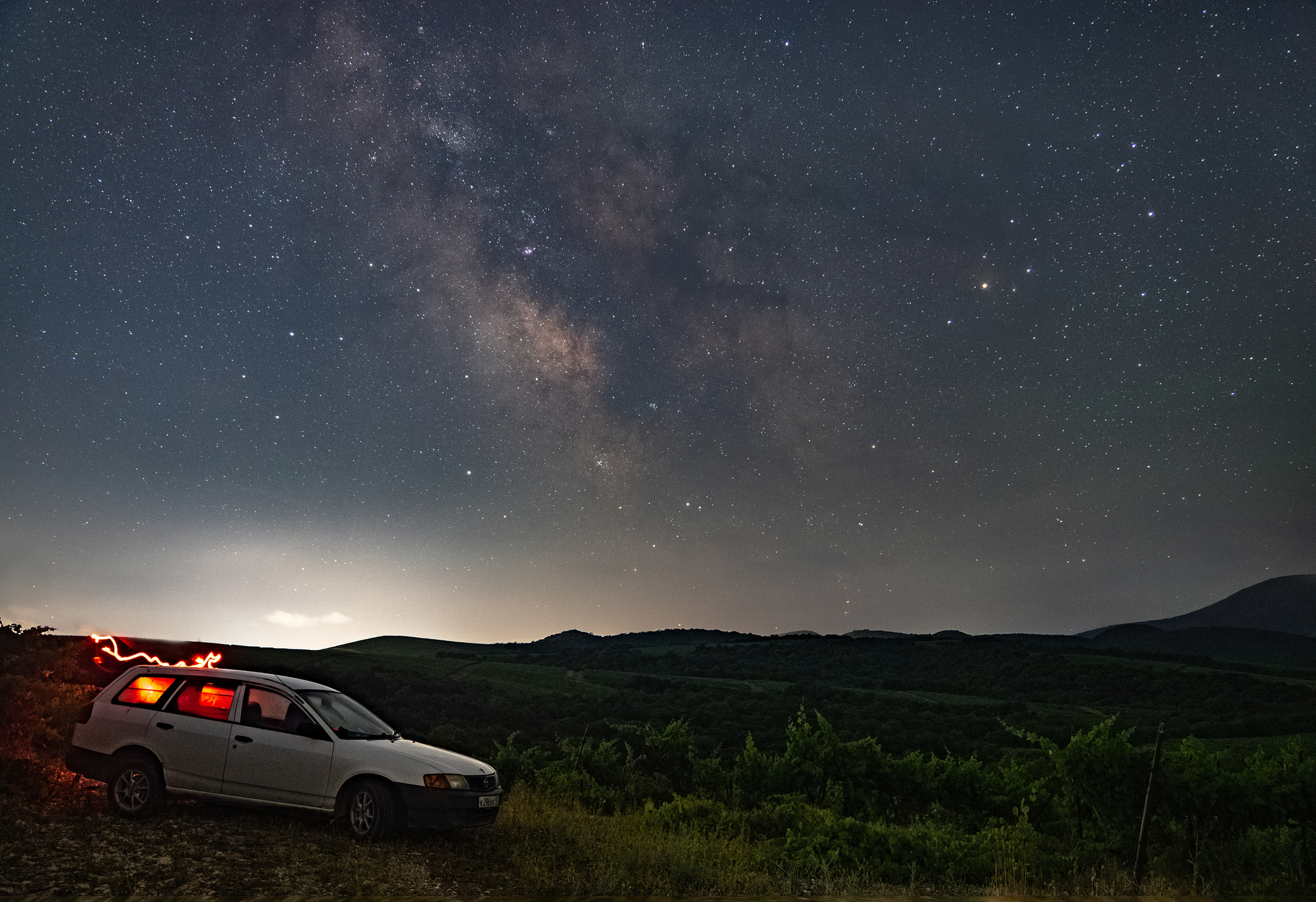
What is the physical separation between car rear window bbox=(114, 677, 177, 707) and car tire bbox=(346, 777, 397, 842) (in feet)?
9.54

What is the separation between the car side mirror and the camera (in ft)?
31.7

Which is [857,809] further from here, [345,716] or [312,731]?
[312,731]

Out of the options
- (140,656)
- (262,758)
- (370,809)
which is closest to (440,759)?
(370,809)

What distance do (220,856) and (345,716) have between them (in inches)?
100

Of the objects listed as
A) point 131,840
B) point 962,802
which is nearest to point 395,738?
point 131,840

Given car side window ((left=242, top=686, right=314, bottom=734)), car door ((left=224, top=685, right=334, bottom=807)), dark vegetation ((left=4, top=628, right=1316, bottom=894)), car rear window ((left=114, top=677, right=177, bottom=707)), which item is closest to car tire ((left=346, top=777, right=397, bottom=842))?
car door ((left=224, top=685, right=334, bottom=807))

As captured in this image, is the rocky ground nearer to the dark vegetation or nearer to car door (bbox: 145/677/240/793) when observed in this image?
car door (bbox: 145/677/240/793)

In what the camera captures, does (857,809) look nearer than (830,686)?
Yes

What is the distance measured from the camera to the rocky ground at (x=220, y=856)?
273 inches

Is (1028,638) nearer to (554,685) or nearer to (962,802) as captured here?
(554,685)

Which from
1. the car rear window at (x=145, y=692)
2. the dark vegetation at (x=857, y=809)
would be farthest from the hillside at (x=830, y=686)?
the car rear window at (x=145, y=692)

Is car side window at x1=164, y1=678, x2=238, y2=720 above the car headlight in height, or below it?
above

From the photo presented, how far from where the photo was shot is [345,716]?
10461 mm

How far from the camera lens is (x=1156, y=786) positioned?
13.7 m
